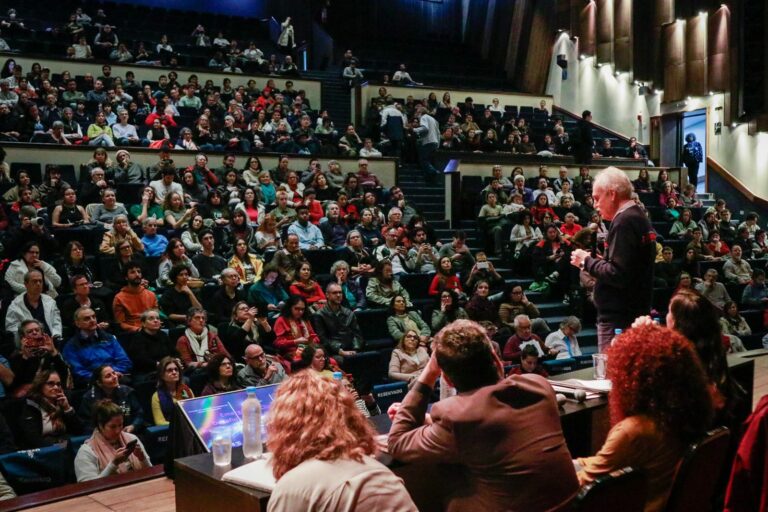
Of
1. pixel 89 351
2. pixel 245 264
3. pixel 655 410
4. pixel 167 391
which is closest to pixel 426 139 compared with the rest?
pixel 245 264

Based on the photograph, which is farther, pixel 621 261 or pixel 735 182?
pixel 735 182

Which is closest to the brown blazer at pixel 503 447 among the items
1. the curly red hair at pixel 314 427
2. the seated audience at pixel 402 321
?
the curly red hair at pixel 314 427

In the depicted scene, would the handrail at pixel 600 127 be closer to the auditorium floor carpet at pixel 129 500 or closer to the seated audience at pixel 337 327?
the seated audience at pixel 337 327

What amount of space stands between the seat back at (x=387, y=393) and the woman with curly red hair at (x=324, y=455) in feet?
11.2

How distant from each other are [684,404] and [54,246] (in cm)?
521

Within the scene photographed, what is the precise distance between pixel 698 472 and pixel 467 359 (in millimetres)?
591

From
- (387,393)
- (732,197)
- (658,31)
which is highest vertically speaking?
(658,31)

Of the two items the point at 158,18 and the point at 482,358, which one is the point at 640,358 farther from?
the point at 158,18

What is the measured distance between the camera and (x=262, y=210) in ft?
25.1

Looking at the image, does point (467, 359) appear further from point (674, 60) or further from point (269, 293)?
point (674, 60)

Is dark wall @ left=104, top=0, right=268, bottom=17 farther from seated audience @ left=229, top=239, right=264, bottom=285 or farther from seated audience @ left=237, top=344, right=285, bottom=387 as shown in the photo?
seated audience @ left=237, top=344, right=285, bottom=387

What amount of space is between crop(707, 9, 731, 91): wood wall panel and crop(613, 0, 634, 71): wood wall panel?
156 centimetres

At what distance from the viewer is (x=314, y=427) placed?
4.98ft

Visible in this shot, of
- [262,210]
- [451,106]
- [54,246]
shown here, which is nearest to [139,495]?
[54,246]
